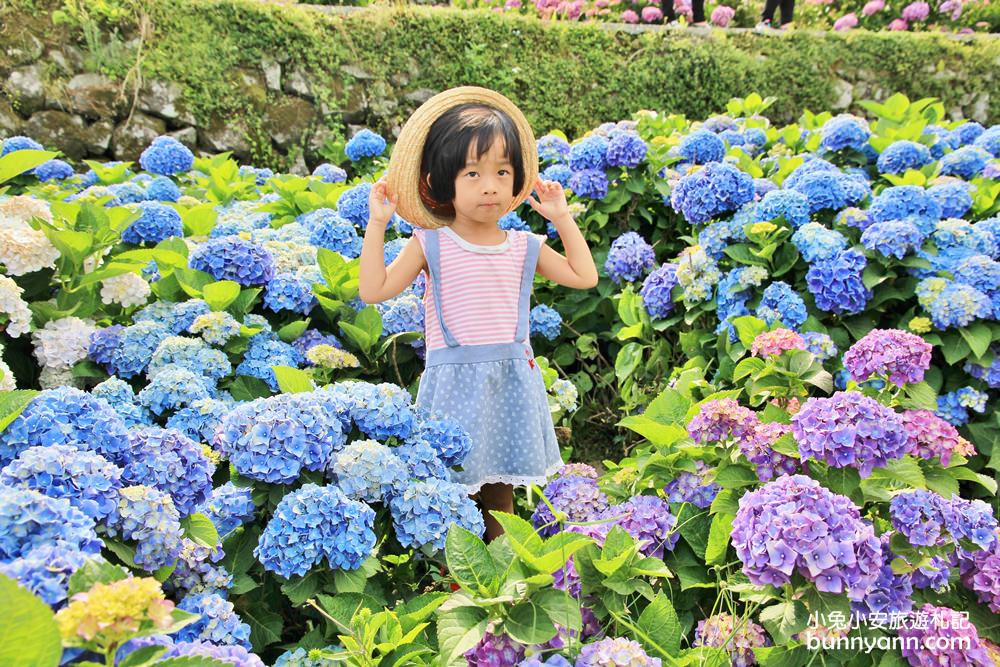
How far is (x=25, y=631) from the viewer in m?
0.74

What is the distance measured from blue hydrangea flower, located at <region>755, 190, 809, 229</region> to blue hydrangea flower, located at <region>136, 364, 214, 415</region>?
2.01m

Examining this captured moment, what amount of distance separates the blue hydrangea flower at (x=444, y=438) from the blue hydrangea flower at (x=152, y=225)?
144cm

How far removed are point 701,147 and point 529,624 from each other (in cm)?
274

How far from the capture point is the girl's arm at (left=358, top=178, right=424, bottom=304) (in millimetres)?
1951

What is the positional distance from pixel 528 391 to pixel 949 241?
1.68 m

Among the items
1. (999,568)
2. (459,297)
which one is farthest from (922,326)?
(459,297)

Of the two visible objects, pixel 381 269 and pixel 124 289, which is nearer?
pixel 381 269

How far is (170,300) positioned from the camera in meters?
2.38

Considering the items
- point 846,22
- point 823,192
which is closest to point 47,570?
point 823,192

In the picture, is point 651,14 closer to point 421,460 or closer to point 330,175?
point 330,175

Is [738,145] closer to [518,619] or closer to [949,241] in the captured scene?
[949,241]

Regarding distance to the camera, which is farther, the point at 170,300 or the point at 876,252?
the point at 876,252

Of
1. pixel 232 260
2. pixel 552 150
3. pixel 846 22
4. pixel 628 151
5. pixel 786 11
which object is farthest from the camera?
pixel 846 22

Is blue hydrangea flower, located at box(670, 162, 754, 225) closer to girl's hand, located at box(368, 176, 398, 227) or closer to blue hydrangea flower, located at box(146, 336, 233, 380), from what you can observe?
girl's hand, located at box(368, 176, 398, 227)
